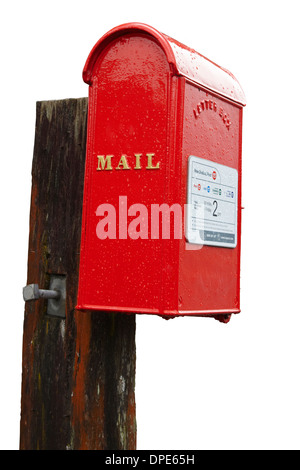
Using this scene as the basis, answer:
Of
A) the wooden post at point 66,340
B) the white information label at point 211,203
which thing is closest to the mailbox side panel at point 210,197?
the white information label at point 211,203

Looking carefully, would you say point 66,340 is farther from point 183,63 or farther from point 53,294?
point 183,63

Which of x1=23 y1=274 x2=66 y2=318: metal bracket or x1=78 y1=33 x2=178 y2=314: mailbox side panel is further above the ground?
x1=78 y1=33 x2=178 y2=314: mailbox side panel

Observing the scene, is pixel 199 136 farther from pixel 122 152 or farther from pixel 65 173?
pixel 65 173

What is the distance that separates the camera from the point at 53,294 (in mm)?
3768

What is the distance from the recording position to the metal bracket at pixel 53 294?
Answer: 3672mm

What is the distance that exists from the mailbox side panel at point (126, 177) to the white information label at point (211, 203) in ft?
0.51

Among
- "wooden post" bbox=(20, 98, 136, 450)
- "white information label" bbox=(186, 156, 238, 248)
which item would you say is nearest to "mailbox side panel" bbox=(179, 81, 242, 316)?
"white information label" bbox=(186, 156, 238, 248)

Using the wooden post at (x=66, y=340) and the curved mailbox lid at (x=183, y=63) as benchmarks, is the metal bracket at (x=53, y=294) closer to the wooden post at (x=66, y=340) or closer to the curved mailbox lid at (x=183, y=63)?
the wooden post at (x=66, y=340)

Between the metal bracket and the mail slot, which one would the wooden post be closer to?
the metal bracket

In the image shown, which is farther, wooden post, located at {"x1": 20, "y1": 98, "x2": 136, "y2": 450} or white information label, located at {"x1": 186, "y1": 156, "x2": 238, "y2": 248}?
wooden post, located at {"x1": 20, "y1": 98, "x2": 136, "y2": 450}

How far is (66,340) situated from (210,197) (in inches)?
36.3

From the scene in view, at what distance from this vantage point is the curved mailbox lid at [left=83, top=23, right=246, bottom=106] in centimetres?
341

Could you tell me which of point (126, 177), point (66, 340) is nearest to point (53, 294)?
point (66, 340)
